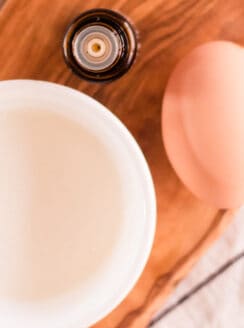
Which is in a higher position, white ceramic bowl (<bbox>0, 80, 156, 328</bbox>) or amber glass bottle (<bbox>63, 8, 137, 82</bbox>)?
amber glass bottle (<bbox>63, 8, 137, 82</bbox>)

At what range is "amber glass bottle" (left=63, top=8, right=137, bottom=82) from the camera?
0.50m

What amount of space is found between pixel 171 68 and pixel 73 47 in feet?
0.30

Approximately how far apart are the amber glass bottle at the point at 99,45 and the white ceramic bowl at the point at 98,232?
4cm

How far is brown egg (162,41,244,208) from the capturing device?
443mm

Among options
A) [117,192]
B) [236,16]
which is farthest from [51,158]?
[236,16]

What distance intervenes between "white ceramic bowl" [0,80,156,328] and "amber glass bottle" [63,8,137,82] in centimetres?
4

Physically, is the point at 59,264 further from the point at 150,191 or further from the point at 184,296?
the point at 184,296

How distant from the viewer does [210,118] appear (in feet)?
1.46

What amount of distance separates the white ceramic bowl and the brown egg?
0.13ft

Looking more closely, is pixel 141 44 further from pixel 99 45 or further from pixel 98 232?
pixel 98 232

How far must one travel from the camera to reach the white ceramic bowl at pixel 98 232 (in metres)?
0.47

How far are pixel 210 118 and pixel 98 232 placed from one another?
0.16m

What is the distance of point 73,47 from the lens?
0.50 m

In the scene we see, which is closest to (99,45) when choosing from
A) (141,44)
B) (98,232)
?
(141,44)
